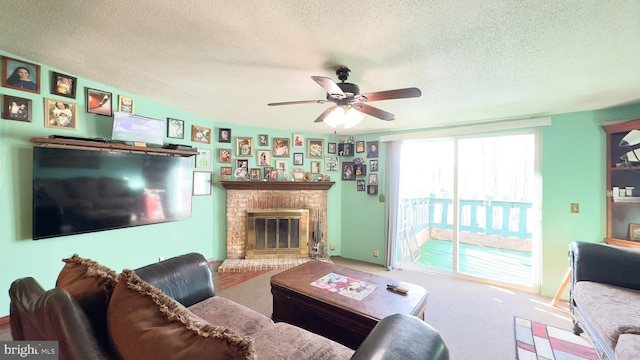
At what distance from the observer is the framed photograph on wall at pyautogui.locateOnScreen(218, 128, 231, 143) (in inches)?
147

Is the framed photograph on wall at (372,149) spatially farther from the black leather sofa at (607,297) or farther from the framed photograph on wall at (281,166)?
the black leather sofa at (607,297)

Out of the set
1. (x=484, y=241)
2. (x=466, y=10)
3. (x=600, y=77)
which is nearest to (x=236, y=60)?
(x=466, y=10)

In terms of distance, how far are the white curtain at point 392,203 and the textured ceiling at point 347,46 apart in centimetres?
138

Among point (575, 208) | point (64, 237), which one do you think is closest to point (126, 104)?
point (64, 237)

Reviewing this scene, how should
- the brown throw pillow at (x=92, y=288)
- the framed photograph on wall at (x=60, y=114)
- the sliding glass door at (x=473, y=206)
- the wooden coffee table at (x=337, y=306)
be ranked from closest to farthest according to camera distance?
the brown throw pillow at (x=92, y=288) < the wooden coffee table at (x=337, y=306) < the framed photograph on wall at (x=60, y=114) < the sliding glass door at (x=473, y=206)

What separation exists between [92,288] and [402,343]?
1.29 metres

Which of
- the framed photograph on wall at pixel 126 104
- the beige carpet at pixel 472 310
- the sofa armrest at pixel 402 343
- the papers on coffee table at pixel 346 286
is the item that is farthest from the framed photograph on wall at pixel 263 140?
the sofa armrest at pixel 402 343

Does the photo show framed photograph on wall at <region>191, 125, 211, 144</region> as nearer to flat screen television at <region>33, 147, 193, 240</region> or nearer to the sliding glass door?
flat screen television at <region>33, 147, 193, 240</region>

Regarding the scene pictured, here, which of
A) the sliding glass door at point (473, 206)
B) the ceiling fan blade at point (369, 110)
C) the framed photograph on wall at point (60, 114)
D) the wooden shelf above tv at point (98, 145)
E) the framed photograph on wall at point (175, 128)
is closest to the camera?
the ceiling fan blade at point (369, 110)

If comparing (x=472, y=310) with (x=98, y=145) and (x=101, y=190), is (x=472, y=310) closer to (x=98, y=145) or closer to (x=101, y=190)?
(x=101, y=190)

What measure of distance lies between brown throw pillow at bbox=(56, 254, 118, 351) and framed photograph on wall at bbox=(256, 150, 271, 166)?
293 cm

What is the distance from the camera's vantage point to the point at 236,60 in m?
1.80

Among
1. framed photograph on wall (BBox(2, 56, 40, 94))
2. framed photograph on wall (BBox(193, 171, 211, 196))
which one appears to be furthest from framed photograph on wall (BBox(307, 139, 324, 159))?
framed photograph on wall (BBox(2, 56, 40, 94))

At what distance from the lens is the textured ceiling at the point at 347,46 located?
1.27 metres
